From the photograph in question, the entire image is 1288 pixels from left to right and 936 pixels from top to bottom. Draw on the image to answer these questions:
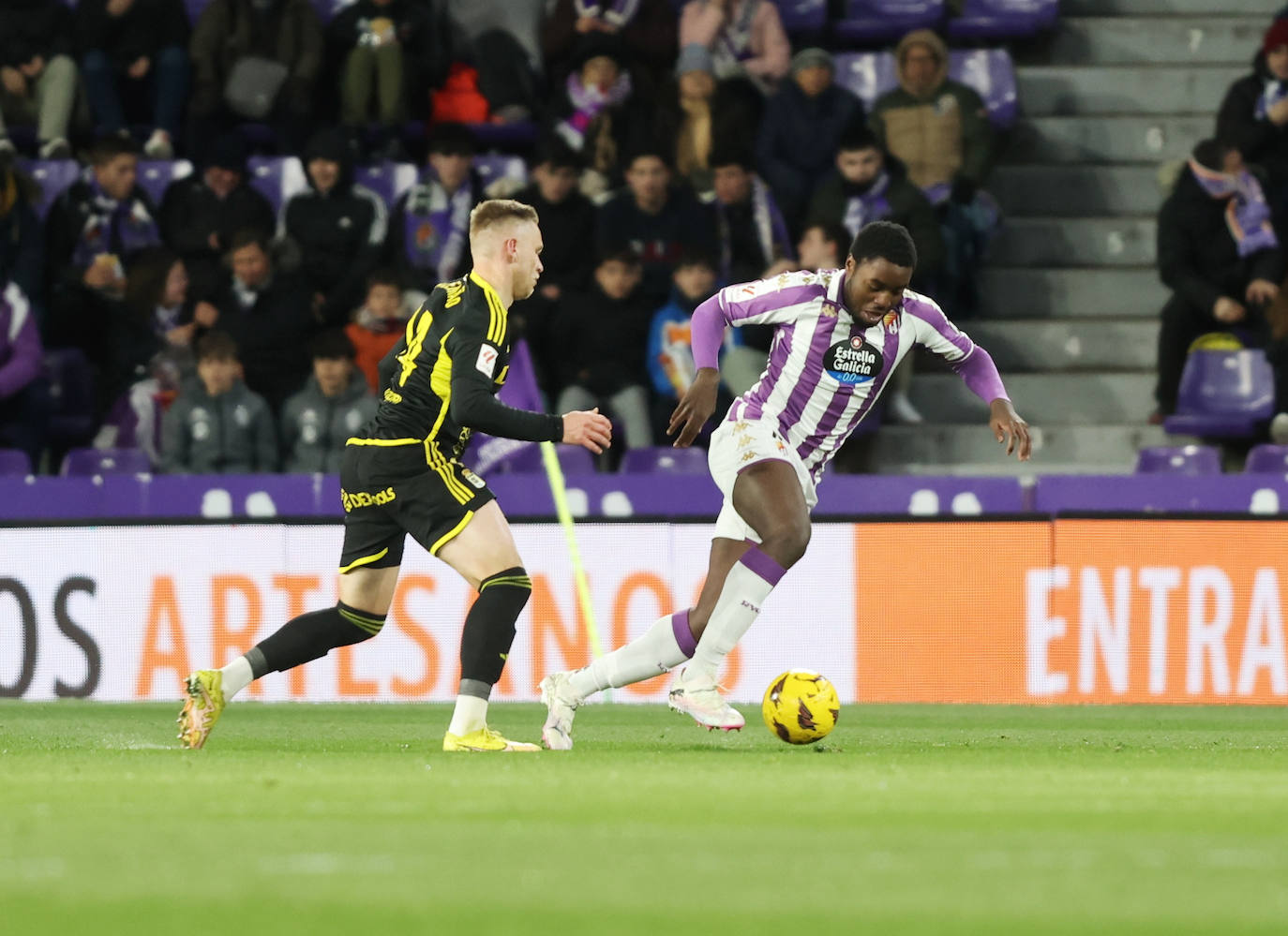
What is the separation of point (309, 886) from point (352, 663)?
7980 millimetres

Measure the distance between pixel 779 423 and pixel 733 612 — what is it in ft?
2.72

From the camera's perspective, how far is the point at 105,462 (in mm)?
14008

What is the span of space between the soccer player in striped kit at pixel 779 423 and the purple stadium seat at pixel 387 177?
7.49 meters

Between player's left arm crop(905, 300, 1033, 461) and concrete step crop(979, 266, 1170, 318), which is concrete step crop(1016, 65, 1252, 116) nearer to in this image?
Answer: concrete step crop(979, 266, 1170, 318)

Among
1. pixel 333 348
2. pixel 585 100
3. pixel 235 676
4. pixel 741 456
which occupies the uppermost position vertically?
pixel 585 100

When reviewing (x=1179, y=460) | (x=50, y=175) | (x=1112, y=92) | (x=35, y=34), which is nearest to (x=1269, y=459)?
(x=1179, y=460)

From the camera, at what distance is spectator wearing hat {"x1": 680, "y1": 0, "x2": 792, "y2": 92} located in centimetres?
1605

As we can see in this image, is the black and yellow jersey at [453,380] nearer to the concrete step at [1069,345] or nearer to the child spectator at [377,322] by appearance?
the child spectator at [377,322]

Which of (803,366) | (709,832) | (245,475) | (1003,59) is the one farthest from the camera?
(1003,59)

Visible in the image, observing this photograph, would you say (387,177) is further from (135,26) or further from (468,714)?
(468,714)

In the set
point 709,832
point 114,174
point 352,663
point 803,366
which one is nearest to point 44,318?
point 114,174

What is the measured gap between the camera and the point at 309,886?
14.1ft

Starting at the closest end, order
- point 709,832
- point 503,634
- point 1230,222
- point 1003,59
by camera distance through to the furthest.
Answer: point 709,832
point 503,634
point 1230,222
point 1003,59

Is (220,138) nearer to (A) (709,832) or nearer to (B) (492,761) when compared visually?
(B) (492,761)
